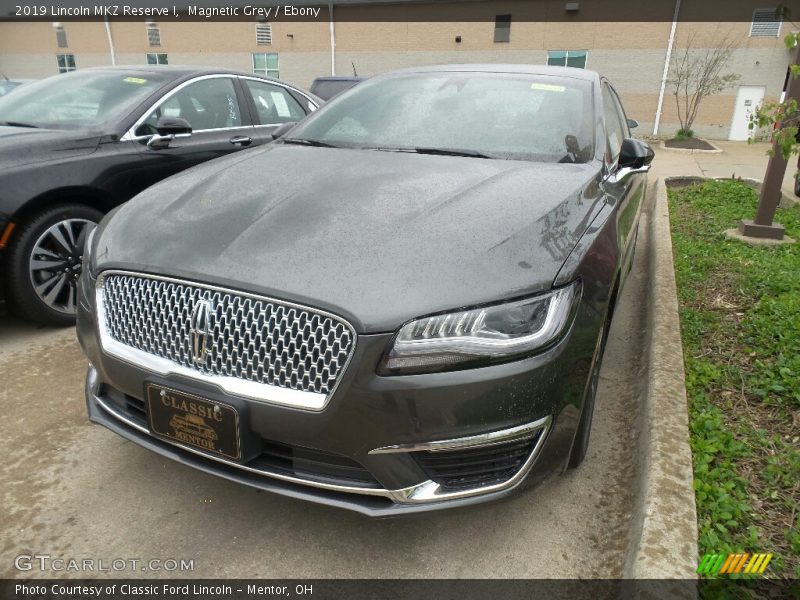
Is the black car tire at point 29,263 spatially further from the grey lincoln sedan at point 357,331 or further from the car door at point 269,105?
the car door at point 269,105

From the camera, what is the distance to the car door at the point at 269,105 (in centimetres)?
474

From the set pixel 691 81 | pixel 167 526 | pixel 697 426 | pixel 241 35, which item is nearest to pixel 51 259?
pixel 167 526

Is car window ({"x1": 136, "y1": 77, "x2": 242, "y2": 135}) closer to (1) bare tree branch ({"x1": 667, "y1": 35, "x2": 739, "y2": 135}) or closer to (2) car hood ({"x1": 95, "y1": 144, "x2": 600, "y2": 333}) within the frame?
(2) car hood ({"x1": 95, "y1": 144, "x2": 600, "y2": 333})

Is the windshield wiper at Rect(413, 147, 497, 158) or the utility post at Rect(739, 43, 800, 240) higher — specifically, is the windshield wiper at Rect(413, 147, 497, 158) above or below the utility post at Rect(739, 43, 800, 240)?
above

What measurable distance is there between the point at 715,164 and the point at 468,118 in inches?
551

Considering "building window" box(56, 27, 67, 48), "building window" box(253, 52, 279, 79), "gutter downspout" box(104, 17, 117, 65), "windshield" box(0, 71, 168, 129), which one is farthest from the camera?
"building window" box(56, 27, 67, 48)

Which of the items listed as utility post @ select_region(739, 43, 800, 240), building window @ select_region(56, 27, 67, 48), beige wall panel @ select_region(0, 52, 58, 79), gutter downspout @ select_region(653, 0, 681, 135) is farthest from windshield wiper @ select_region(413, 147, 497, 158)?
beige wall panel @ select_region(0, 52, 58, 79)

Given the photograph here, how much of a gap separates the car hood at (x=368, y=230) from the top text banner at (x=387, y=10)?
25.0 metres

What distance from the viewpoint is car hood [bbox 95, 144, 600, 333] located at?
5.35 feet

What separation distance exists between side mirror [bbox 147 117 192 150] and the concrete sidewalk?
27.9 feet

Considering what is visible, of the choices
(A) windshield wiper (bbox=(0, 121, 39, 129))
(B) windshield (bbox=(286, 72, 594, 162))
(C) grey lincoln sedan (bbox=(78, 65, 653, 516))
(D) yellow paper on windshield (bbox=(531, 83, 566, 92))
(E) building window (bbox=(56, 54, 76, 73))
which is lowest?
(C) grey lincoln sedan (bbox=(78, 65, 653, 516))

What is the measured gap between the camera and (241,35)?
1147 inches

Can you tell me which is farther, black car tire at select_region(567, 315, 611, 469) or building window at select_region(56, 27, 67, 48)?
building window at select_region(56, 27, 67, 48)

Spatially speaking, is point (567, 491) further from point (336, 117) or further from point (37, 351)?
point (37, 351)
